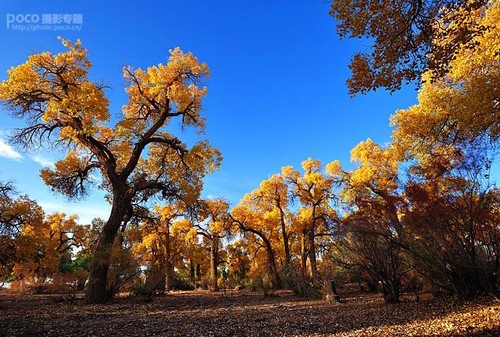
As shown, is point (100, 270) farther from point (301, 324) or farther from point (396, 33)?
point (396, 33)

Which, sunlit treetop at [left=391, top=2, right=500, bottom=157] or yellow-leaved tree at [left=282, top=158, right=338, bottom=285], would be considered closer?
sunlit treetop at [left=391, top=2, right=500, bottom=157]

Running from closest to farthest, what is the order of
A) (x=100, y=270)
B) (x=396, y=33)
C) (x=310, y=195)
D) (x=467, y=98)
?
(x=396, y=33), (x=467, y=98), (x=100, y=270), (x=310, y=195)

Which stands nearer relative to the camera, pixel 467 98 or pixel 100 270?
pixel 467 98

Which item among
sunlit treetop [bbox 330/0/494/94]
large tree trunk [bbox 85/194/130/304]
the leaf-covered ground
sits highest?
sunlit treetop [bbox 330/0/494/94]

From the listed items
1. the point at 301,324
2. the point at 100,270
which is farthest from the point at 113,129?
the point at 301,324

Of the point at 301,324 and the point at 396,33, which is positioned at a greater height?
the point at 396,33

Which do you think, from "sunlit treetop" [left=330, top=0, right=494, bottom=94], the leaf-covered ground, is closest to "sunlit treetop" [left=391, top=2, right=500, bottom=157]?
"sunlit treetop" [left=330, top=0, right=494, bottom=94]

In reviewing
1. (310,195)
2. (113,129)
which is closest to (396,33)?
(113,129)

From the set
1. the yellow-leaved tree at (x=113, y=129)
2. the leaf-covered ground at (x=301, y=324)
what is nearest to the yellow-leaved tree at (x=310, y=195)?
the yellow-leaved tree at (x=113, y=129)

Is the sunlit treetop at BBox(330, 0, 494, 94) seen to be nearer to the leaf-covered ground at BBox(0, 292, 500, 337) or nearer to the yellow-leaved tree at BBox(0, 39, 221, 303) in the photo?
the leaf-covered ground at BBox(0, 292, 500, 337)

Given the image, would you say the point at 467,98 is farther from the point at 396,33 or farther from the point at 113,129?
the point at 113,129

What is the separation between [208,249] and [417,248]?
74.1 feet

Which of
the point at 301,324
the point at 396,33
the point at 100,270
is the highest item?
the point at 396,33

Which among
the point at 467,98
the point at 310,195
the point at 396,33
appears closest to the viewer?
the point at 396,33
